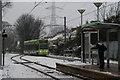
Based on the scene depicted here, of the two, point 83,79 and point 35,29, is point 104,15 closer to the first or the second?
point 83,79

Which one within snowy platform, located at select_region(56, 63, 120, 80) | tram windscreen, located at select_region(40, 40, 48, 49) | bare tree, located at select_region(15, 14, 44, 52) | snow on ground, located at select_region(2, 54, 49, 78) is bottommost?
snow on ground, located at select_region(2, 54, 49, 78)

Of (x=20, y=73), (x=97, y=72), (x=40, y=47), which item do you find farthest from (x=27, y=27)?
(x=97, y=72)

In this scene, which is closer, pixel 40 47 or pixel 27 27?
pixel 40 47

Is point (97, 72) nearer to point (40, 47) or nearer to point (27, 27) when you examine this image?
point (40, 47)

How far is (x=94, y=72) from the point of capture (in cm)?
1170

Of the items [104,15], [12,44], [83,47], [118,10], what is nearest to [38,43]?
[104,15]

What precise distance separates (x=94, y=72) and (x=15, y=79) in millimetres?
3815

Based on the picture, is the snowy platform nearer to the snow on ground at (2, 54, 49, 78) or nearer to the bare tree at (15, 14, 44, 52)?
the snow on ground at (2, 54, 49, 78)

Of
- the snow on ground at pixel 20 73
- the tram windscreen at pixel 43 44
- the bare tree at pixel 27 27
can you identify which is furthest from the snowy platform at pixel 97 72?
the bare tree at pixel 27 27

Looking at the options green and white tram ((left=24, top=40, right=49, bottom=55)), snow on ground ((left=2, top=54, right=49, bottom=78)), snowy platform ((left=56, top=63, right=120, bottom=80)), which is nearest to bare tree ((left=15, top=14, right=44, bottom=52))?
green and white tram ((left=24, top=40, right=49, bottom=55))

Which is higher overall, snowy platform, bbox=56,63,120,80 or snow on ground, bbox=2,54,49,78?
snowy platform, bbox=56,63,120,80

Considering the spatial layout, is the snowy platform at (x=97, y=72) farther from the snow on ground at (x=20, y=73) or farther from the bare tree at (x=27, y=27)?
the bare tree at (x=27, y=27)

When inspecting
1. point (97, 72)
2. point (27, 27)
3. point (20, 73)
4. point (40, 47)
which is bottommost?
point (20, 73)

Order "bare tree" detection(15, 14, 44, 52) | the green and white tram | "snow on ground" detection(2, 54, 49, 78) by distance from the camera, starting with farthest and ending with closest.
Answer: "bare tree" detection(15, 14, 44, 52) < the green and white tram < "snow on ground" detection(2, 54, 49, 78)
